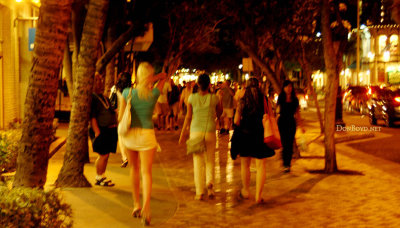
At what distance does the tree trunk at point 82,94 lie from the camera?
9.58 meters

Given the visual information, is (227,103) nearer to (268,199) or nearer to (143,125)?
(268,199)

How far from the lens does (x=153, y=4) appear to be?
56.7ft

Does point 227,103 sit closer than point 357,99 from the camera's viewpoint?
Yes

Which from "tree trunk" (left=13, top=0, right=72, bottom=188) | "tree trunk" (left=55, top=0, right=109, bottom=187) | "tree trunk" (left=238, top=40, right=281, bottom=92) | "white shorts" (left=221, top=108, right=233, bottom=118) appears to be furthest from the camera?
"white shorts" (left=221, top=108, right=233, bottom=118)

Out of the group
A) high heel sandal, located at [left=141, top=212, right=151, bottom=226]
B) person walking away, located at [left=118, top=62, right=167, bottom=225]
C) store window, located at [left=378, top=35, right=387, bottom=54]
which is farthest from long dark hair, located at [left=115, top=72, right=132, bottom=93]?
store window, located at [left=378, top=35, right=387, bottom=54]

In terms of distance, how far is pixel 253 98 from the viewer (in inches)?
356

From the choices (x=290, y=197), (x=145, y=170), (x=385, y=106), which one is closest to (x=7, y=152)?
(x=145, y=170)

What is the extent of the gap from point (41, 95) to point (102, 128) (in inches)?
156

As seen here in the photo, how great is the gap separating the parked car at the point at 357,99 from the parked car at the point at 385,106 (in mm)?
4042

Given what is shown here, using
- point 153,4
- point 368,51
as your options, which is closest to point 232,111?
point 153,4

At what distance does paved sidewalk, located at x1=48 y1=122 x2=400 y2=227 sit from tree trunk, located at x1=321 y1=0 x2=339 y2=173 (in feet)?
1.14

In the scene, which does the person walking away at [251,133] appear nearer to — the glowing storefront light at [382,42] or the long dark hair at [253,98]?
the long dark hair at [253,98]

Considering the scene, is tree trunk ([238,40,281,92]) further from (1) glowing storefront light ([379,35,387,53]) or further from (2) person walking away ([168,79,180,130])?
(1) glowing storefront light ([379,35,387,53])

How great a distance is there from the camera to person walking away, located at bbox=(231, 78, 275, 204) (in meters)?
8.86
